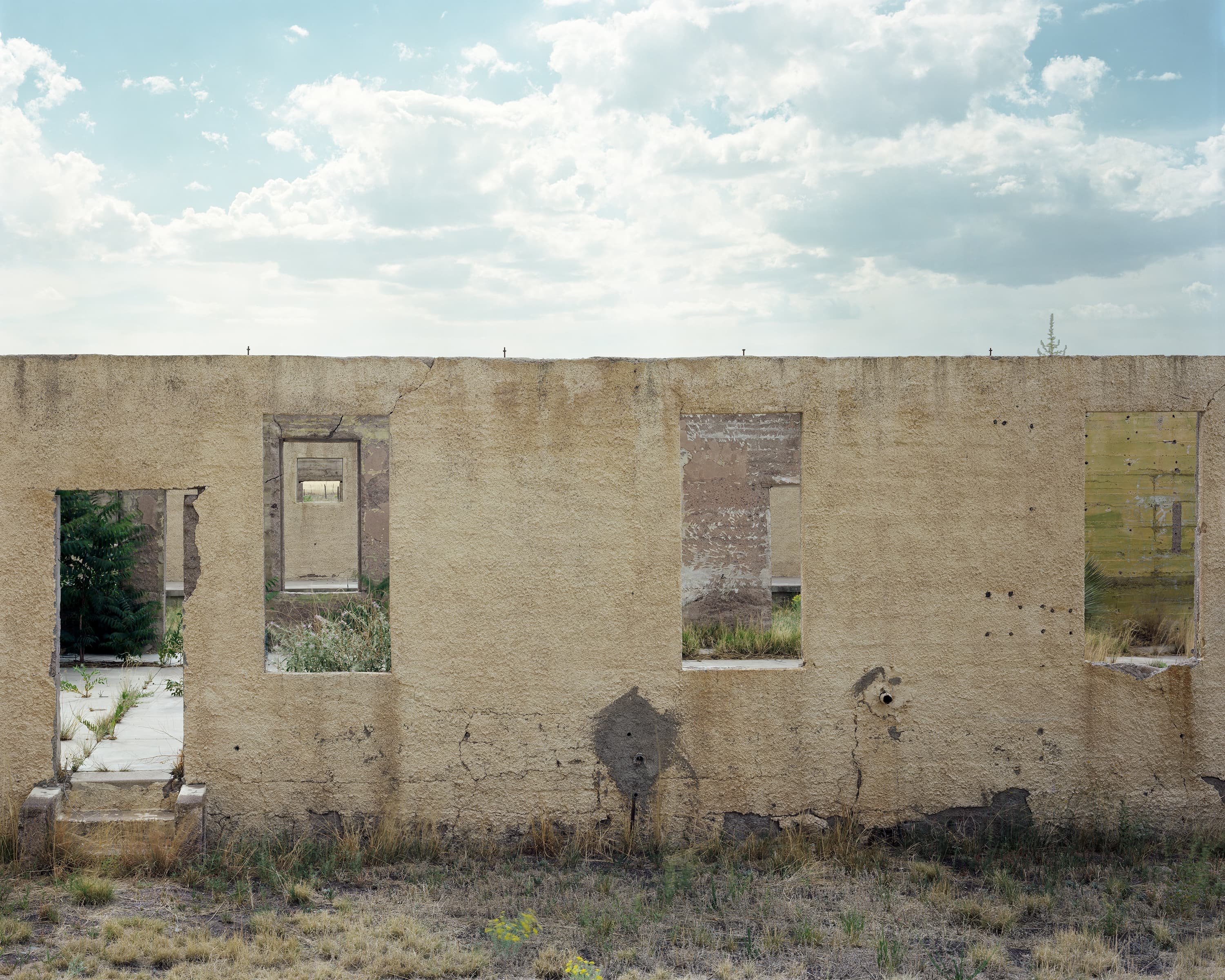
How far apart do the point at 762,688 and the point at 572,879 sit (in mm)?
1315

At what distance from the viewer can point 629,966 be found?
3941 millimetres

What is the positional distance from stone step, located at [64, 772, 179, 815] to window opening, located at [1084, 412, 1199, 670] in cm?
868

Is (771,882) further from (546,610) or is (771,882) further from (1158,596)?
(1158,596)

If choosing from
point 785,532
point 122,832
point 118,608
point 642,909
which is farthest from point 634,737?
point 785,532

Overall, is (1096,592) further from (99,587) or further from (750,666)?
(99,587)

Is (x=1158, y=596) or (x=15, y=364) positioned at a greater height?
(x=15, y=364)

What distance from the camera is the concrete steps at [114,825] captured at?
15.6ft

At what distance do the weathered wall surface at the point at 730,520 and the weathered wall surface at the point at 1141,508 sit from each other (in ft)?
10.2

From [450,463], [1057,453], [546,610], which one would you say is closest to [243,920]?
[546,610]

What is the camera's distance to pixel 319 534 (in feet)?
49.8

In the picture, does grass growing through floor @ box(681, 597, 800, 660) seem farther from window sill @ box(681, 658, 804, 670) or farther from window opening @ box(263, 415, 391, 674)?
window sill @ box(681, 658, 804, 670)

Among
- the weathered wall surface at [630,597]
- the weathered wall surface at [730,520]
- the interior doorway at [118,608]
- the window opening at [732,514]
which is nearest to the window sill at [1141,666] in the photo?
the weathered wall surface at [630,597]

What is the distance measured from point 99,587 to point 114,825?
613 centimetres

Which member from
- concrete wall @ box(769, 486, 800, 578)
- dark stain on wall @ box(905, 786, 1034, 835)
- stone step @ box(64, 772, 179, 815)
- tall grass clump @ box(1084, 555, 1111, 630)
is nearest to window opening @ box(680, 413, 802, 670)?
concrete wall @ box(769, 486, 800, 578)
